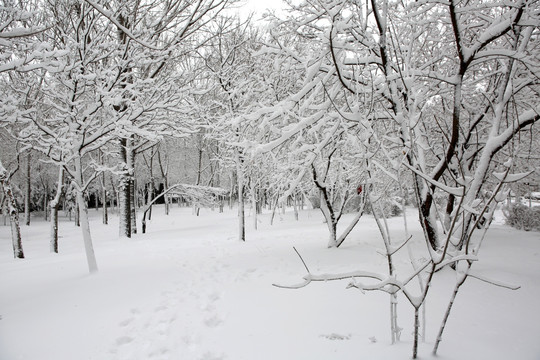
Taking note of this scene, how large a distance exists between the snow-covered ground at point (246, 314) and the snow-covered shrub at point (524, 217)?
23.7ft

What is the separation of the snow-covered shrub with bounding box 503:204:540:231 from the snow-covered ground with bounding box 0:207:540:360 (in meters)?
7.21

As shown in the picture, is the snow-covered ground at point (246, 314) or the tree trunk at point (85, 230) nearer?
the snow-covered ground at point (246, 314)

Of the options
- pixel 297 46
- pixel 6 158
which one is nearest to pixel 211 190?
pixel 297 46

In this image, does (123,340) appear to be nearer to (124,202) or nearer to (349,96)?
(349,96)

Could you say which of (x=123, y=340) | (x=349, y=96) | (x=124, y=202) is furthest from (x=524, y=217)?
(x=124, y=202)

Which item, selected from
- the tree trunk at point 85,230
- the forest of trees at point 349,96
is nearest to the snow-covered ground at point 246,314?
the tree trunk at point 85,230

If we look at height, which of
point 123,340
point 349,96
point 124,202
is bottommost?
point 123,340

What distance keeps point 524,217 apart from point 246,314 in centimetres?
1275

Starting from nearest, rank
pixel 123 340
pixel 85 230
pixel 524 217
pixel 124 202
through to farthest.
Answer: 1. pixel 123 340
2. pixel 85 230
3. pixel 124 202
4. pixel 524 217

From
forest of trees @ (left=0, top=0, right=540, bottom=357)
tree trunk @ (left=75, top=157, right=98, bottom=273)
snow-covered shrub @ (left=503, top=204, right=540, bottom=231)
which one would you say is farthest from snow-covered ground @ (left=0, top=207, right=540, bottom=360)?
snow-covered shrub @ (left=503, top=204, right=540, bottom=231)

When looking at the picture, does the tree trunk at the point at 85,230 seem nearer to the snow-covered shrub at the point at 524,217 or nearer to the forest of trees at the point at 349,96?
the forest of trees at the point at 349,96

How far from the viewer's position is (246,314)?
3625mm

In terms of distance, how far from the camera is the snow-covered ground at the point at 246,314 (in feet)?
8.58

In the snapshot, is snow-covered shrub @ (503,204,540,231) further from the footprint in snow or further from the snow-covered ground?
the footprint in snow
